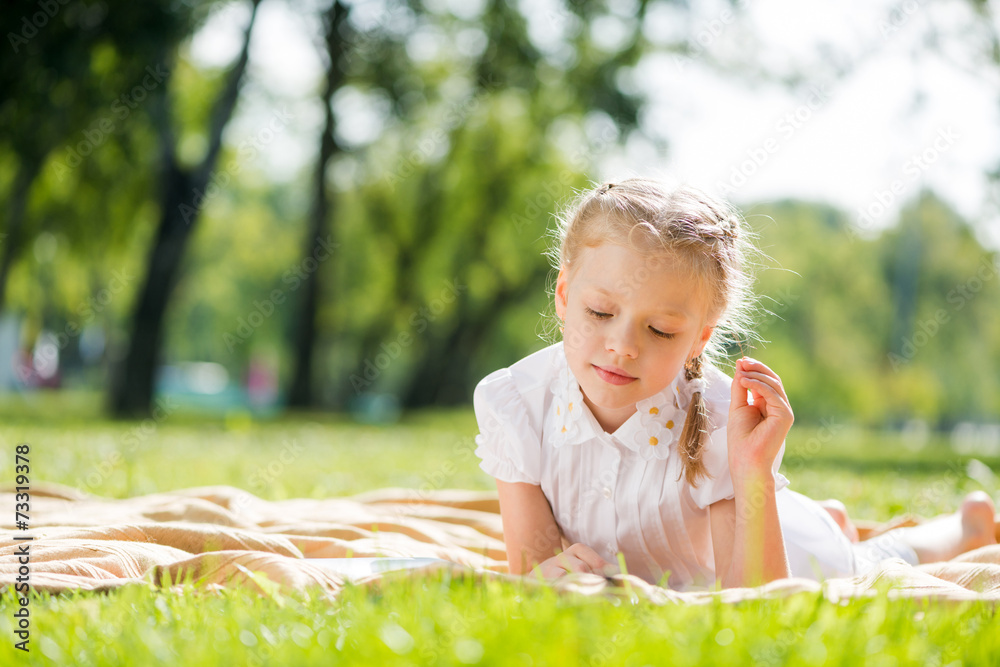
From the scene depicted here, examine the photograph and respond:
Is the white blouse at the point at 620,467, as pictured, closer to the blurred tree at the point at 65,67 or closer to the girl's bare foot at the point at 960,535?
the girl's bare foot at the point at 960,535

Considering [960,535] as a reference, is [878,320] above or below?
below

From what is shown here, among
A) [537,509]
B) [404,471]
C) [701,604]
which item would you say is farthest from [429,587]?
[404,471]

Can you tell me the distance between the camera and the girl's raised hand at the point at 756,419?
261cm

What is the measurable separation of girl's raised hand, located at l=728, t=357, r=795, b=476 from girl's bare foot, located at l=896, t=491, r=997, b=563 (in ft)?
4.88

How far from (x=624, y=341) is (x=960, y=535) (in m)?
2.15

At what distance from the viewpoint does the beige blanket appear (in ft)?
7.19

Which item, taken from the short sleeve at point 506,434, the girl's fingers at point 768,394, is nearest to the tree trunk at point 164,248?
the short sleeve at point 506,434

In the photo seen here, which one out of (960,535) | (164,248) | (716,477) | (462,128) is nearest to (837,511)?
(960,535)

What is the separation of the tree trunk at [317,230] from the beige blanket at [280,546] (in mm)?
14914

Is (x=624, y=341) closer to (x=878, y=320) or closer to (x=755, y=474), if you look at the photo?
(x=755, y=474)

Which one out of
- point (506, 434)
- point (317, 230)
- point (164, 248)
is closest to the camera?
point (506, 434)

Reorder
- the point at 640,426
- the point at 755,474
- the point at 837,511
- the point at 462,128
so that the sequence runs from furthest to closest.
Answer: the point at 462,128
the point at 837,511
the point at 640,426
the point at 755,474

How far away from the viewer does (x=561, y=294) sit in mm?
2945

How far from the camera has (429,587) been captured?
2.00 meters
